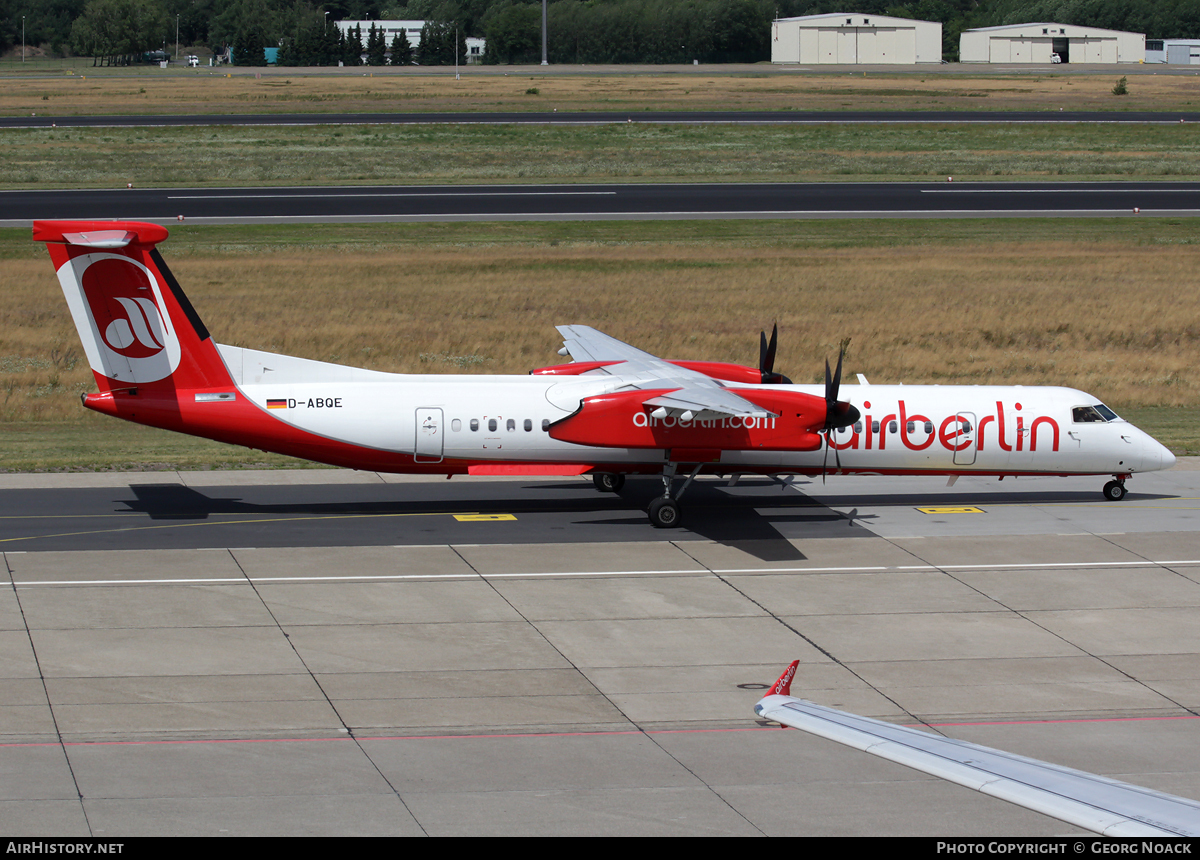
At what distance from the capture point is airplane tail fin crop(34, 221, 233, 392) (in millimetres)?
25891

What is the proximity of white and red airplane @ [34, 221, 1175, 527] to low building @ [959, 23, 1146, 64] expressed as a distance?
172649mm

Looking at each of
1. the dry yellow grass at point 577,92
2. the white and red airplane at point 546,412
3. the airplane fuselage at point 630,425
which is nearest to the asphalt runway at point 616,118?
the dry yellow grass at point 577,92

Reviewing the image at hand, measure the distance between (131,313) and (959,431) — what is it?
17.5m

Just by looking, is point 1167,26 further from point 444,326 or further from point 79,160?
point 444,326

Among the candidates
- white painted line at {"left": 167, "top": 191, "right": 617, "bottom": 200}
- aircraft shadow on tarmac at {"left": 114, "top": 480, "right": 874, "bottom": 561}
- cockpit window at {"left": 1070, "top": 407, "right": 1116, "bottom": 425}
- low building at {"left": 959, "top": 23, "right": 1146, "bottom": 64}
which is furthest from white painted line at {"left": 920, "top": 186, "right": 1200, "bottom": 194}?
low building at {"left": 959, "top": 23, "right": 1146, "bottom": 64}

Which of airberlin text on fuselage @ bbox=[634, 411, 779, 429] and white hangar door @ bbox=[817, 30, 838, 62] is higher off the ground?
white hangar door @ bbox=[817, 30, 838, 62]

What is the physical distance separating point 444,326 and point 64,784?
116 feet

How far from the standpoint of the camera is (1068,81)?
150 meters

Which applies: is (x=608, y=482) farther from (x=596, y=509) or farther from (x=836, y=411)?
(x=836, y=411)

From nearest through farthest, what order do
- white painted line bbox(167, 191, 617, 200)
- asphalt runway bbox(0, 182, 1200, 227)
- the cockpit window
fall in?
the cockpit window < asphalt runway bbox(0, 182, 1200, 227) < white painted line bbox(167, 191, 617, 200)

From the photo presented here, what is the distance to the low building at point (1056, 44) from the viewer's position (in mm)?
184750

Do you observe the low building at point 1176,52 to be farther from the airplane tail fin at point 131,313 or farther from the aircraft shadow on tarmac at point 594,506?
the airplane tail fin at point 131,313

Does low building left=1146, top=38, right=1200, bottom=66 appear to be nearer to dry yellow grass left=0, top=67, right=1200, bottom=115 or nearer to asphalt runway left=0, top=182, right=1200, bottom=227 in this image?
dry yellow grass left=0, top=67, right=1200, bottom=115
